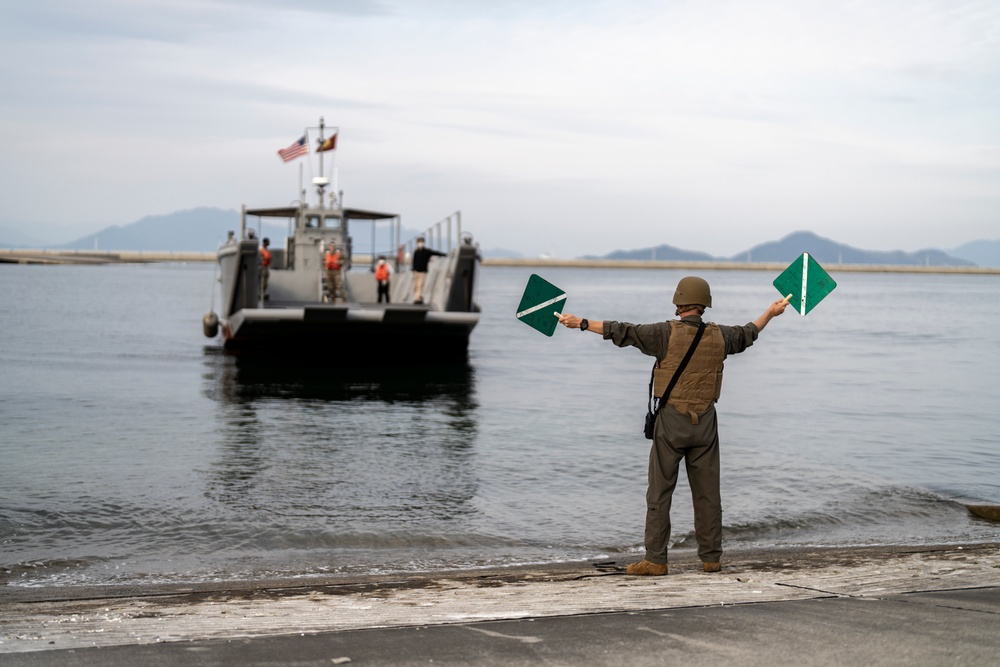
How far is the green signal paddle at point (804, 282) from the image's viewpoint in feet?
21.0

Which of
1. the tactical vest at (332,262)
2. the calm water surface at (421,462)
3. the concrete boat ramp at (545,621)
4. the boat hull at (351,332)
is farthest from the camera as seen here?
the tactical vest at (332,262)

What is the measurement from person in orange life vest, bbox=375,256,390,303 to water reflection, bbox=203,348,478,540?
284cm

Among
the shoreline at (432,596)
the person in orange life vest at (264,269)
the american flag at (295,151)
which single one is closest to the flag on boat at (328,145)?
the american flag at (295,151)

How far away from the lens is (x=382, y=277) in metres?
24.9

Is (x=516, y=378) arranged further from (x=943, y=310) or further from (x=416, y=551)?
(x=943, y=310)

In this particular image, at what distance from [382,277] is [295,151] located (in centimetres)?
514

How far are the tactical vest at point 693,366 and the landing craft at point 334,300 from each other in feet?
50.6

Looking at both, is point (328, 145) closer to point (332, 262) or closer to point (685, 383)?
point (332, 262)

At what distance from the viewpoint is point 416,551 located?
8.19 m

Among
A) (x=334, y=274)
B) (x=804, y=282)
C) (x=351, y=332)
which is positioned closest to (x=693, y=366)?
(x=804, y=282)

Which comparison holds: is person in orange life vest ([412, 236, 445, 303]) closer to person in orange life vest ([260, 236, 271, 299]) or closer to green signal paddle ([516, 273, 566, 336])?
person in orange life vest ([260, 236, 271, 299])

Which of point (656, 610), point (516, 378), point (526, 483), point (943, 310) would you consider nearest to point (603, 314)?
point (943, 310)

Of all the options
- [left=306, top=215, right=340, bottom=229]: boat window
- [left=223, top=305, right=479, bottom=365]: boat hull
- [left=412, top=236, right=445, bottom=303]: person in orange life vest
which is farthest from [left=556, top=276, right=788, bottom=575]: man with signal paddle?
[left=306, top=215, right=340, bottom=229]: boat window

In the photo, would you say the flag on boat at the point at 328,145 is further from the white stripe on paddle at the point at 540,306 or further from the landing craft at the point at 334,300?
the white stripe on paddle at the point at 540,306
